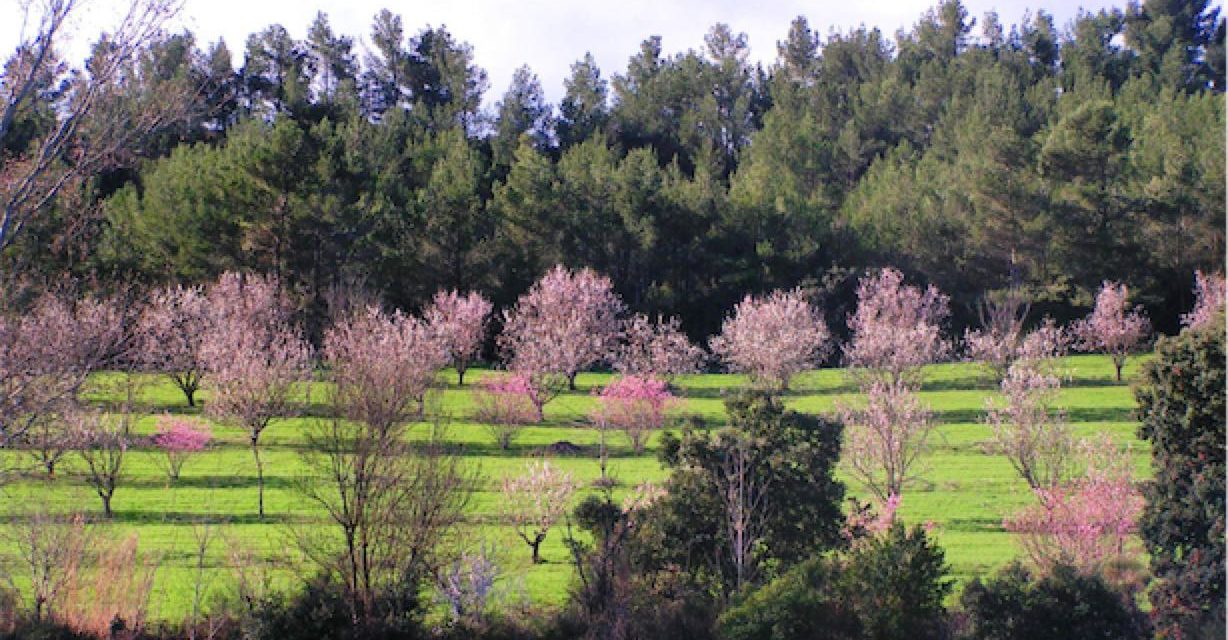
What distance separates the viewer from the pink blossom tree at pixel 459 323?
47094 millimetres

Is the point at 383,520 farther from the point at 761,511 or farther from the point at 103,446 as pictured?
the point at 103,446

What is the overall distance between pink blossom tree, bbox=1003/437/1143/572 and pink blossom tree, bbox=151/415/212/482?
72.6 feet

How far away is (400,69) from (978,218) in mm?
42876

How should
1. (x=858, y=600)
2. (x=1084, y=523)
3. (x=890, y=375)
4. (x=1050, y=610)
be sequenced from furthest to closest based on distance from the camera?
(x=890, y=375) < (x=1084, y=523) < (x=858, y=600) < (x=1050, y=610)

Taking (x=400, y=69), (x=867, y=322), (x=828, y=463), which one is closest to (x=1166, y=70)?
(x=867, y=322)

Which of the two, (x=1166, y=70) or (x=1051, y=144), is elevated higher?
(x=1166, y=70)

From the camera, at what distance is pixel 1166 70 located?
220 ft

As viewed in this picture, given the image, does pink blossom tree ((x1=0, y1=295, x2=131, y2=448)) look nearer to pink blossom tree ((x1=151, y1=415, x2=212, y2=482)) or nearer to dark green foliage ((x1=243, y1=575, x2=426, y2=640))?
dark green foliage ((x1=243, y1=575, x2=426, y2=640))

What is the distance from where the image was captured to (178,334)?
42250mm

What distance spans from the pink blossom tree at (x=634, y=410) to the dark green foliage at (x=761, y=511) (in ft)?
45.3

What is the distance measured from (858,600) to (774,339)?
29494mm

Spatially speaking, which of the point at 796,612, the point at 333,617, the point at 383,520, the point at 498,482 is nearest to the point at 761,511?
the point at 796,612

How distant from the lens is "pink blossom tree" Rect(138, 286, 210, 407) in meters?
42.2

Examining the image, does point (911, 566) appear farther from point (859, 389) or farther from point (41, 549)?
point (859, 389)
